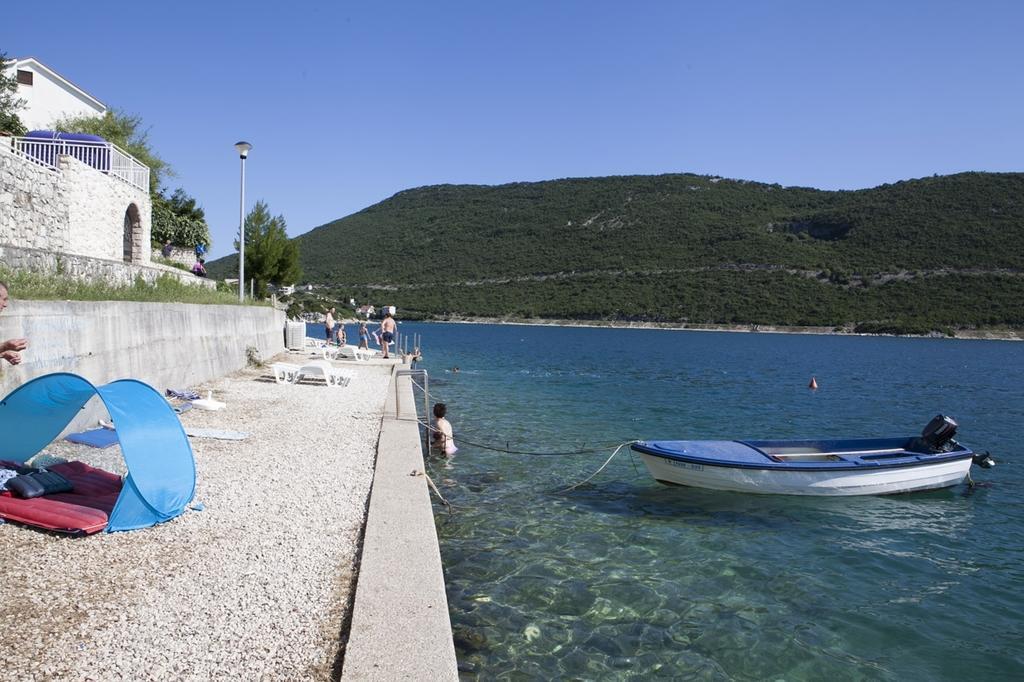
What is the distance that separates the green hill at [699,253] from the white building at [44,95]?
87362 mm

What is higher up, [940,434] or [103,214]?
[103,214]

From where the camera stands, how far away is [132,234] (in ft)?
68.9

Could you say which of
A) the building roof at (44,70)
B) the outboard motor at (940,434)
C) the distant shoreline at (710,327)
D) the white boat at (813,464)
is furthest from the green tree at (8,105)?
the distant shoreline at (710,327)

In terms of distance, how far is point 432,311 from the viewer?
12275cm

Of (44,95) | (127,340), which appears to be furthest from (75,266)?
(44,95)

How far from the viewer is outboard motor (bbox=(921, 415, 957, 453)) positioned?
12.4m

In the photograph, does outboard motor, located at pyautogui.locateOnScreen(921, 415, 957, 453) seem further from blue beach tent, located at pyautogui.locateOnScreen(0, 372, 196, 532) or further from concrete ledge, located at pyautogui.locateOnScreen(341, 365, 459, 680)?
blue beach tent, located at pyautogui.locateOnScreen(0, 372, 196, 532)

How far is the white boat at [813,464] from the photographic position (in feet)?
35.6

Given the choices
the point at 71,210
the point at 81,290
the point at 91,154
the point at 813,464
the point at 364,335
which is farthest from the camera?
the point at 364,335

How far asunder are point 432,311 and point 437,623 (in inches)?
4690

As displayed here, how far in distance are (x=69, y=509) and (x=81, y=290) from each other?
701 centimetres

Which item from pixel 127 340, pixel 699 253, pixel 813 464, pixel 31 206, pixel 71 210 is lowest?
pixel 813 464

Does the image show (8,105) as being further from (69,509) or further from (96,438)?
(69,509)

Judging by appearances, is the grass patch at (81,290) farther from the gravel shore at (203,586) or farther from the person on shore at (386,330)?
the person on shore at (386,330)
